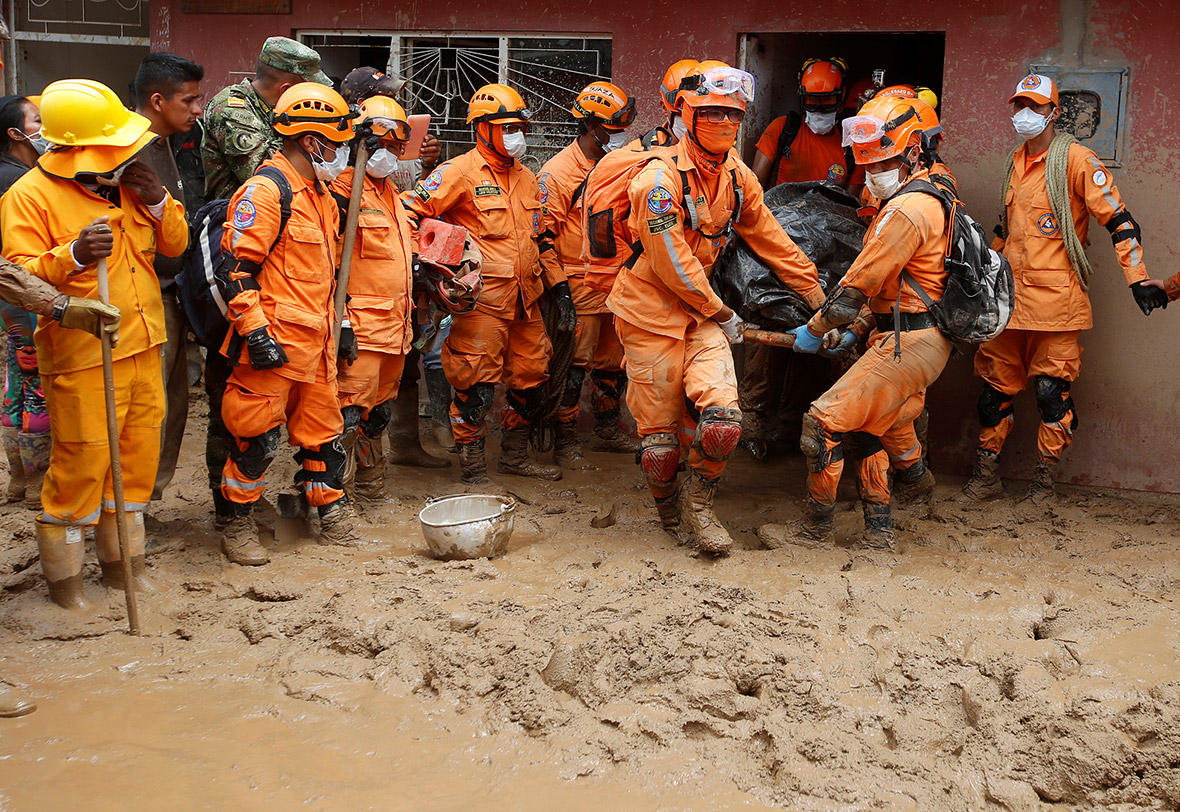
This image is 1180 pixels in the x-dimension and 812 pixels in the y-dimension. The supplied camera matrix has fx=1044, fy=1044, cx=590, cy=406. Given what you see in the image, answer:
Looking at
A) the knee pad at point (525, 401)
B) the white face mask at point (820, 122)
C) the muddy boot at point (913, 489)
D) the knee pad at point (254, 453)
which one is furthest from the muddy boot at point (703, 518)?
the white face mask at point (820, 122)

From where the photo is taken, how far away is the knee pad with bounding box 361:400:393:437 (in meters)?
5.52

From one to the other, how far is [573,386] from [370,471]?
1.53m

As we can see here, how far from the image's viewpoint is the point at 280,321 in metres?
4.56

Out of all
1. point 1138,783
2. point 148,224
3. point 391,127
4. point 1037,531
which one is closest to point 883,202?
point 1037,531

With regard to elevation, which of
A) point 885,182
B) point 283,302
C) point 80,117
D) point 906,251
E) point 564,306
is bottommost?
point 564,306

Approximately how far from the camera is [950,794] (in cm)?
315

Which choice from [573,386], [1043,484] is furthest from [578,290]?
[1043,484]

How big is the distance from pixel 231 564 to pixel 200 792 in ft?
5.90

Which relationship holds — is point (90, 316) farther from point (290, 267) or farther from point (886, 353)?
point (886, 353)

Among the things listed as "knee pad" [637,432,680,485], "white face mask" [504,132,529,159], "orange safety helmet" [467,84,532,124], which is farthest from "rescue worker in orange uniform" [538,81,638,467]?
"knee pad" [637,432,680,485]

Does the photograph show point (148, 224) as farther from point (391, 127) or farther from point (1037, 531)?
point (1037, 531)

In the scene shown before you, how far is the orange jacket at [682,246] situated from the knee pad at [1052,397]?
1386 millimetres

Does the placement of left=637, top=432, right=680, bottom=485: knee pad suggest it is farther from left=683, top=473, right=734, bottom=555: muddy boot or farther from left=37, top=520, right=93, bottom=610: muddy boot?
left=37, top=520, right=93, bottom=610: muddy boot

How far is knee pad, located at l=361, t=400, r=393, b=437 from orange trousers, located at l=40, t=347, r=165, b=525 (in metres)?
1.33
